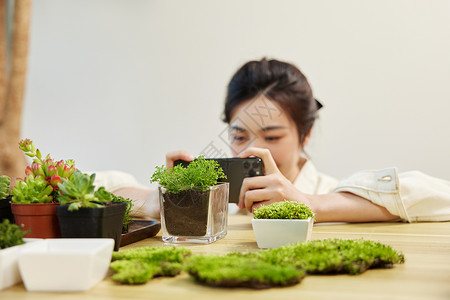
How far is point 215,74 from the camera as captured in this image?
3.00 meters

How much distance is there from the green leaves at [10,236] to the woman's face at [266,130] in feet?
4.42

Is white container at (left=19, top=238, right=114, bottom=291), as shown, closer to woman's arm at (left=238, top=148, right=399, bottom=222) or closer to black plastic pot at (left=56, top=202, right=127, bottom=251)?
black plastic pot at (left=56, top=202, right=127, bottom=251)

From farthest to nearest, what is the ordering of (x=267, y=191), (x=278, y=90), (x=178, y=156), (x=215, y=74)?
1. (x=215, y=74)
2. (x=278, y=90)
3. (x=178, y=156)
4. (x=267, y=191)

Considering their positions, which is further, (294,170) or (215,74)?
(215,74)

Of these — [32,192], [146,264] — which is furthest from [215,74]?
[146,264]

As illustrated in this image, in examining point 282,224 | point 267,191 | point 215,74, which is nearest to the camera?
point 282,224

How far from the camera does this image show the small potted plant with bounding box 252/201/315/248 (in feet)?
2.57

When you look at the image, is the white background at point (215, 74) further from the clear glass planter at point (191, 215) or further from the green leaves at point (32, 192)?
the green leaves at point (32, 192)

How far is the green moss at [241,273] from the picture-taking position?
20.5 inches

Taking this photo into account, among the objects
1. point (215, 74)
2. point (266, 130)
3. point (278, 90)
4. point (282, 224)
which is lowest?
point (282, 224)

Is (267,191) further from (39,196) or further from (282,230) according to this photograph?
(39,196)

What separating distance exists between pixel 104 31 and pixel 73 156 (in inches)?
39.2

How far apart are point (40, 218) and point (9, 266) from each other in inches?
6.2

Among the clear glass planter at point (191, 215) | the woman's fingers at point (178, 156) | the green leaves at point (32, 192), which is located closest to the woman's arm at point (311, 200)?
the woman's fingers at point (178, 156)
